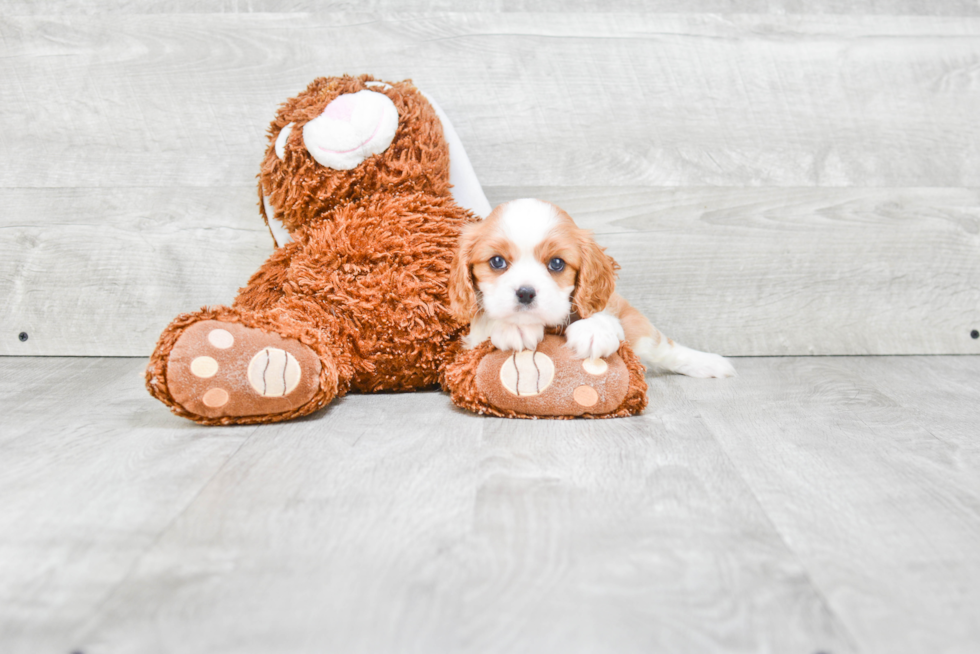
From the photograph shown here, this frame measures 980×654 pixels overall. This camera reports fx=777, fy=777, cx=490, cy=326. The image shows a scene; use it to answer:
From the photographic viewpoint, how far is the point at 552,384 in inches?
50.1

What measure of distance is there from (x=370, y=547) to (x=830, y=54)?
62.7 inches

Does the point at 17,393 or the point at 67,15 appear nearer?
the point at 17,393

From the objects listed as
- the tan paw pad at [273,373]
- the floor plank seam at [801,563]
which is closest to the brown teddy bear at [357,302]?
the tan paw pad at [273,373]

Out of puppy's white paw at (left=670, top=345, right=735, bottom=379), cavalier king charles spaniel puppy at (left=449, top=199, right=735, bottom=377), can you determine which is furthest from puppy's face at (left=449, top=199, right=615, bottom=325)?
puppy's white paw at (left=670, top=345, right=735, bottom=379)

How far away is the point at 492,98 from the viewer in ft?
5.82

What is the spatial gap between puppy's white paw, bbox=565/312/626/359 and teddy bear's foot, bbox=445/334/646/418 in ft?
0.04

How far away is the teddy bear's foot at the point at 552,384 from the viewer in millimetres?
1271

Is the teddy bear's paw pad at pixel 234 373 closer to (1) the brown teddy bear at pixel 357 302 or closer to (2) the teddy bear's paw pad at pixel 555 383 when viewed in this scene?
(1) the brown teddy bear at pixel 357 302

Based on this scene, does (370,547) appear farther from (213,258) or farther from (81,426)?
(213,258)

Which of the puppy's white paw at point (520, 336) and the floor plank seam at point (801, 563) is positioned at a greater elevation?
the puppy's white paw at point (520, 336)

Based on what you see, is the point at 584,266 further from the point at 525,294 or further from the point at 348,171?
the point at 348,171

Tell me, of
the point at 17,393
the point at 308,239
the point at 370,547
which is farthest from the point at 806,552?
the point at 17,393

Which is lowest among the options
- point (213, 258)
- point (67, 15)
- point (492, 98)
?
point (213, 258)

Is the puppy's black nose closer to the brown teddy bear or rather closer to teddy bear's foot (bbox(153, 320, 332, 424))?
the brown teddy bear
